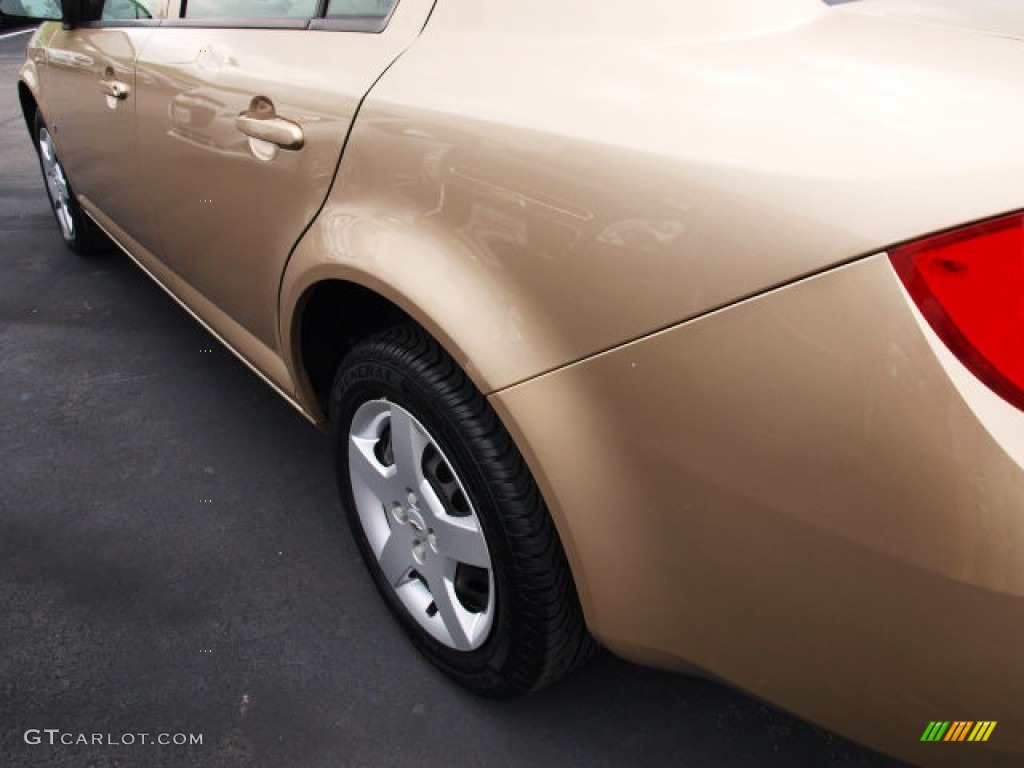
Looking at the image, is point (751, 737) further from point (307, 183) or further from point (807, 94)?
point (307, 183)

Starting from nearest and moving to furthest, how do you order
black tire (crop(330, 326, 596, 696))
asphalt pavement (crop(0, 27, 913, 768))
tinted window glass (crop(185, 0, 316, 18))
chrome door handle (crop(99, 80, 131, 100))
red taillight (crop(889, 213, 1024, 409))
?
red taillight (crop(889, 213, 1024, 409)) → black tire (crop(330, 326, 596, 696)) → asphalt pavement (crop(0, 27, 913, 768)) → tinted window glass (crop(185, 0, 316, 18)) → chrome door handle (crop(99, 80, 131, 100))

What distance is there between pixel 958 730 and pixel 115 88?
2.62 m

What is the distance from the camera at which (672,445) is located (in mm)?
1006

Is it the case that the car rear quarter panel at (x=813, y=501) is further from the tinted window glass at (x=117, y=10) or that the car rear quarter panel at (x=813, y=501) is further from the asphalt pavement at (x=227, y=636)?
the tinted window glass at (x=117, y=10)

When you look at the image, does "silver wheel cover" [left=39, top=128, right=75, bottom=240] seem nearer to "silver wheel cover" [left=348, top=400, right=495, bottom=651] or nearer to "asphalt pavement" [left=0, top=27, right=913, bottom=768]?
"asphalt pavement" [left=0, top=27, right=913, bottom=768]

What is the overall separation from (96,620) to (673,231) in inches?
66.3

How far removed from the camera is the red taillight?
80cm

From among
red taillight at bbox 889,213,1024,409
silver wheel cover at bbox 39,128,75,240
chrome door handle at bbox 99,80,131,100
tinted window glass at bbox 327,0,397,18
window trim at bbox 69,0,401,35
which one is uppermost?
tinted window glass at bbox 327,0,397,18

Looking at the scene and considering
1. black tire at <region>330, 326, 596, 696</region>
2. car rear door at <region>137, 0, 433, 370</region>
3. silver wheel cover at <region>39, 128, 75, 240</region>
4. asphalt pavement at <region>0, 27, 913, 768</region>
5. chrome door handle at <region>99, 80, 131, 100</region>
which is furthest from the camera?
silver wheel cover at <region>39, 128, 75, 240</region>

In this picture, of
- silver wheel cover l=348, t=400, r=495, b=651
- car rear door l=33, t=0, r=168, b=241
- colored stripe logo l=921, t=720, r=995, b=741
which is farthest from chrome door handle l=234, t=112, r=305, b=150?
colored stripe logo l=921, t=720, r=995, b=741

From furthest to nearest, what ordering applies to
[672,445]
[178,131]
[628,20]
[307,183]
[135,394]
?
[135,394] → [178,131] → [307,183] → [628,20] → [672,445]

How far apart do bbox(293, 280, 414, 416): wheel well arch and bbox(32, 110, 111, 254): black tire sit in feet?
8.58

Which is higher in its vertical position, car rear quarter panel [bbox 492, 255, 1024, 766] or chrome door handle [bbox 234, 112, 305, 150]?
chrome door handle [bbox 234, 112, 305, 150]

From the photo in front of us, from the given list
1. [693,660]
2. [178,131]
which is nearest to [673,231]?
Result: [693,660]
